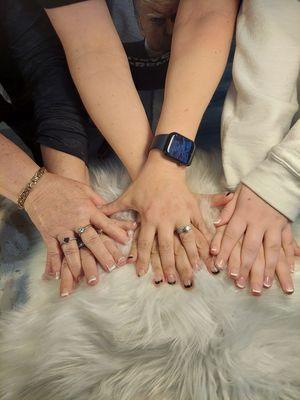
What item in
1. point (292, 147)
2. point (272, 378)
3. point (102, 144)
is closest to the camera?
point (272, 378)

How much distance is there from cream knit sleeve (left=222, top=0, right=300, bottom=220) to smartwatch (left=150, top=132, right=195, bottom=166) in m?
0.06

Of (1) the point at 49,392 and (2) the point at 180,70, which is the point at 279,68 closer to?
(2) the point at 180,70

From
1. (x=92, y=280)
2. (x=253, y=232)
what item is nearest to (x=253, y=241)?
(x=253, y=232)

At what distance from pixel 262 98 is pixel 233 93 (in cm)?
7

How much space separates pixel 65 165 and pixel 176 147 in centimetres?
20

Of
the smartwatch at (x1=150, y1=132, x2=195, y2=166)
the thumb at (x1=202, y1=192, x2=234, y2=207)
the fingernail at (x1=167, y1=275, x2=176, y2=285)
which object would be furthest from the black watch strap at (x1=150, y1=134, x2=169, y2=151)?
the fingernail at (x1=167, y1=275, x2=176, y2=285)

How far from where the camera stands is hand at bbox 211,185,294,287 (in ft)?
1.99

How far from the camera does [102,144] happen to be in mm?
833

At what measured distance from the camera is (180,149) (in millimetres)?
681

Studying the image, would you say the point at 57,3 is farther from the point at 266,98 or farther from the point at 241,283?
the point at 241,283

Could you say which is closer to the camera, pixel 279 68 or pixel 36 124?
pixel 279 68

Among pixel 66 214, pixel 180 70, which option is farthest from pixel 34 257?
pixel 180 70

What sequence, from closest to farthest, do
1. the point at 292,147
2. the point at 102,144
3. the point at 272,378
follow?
the point at 272,378, the point at 292,147, the point at 102,144

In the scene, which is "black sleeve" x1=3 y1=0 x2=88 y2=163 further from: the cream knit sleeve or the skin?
the cream knit sleeve
